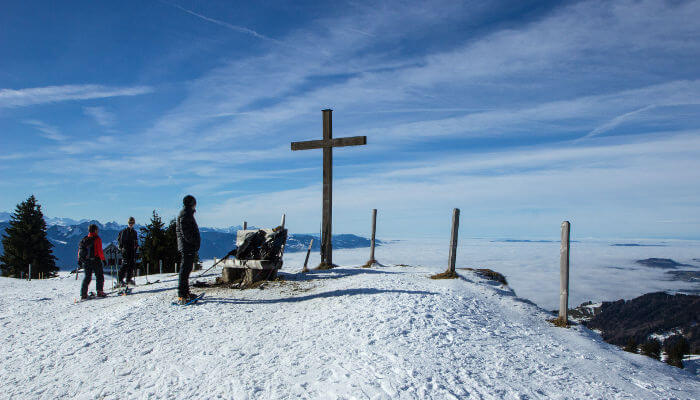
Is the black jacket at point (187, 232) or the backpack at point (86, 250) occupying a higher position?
the black jacket at point (187, 232)

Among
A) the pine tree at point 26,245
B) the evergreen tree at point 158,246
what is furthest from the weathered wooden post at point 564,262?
the pine tree at point 26,245

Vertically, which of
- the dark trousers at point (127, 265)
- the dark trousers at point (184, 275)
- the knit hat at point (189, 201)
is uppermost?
the knit hat at point (189, 201)

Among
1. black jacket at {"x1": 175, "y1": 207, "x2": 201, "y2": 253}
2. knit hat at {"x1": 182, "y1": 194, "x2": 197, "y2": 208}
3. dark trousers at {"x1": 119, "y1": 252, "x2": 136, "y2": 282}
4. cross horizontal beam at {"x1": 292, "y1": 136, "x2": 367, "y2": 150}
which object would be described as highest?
cross horizontal beam at {"x1": 292, "y1": 136, "x2": 367, "y2": 150}

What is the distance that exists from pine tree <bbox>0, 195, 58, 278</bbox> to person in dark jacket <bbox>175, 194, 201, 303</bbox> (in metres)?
38.3

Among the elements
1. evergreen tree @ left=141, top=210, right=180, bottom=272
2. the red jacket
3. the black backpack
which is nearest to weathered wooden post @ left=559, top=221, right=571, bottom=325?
the red jacket

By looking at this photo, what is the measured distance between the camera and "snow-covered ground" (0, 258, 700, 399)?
195 inches

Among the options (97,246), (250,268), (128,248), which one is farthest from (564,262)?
(128,248)

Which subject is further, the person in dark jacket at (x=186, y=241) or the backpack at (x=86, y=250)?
the backpack at (x=86, y=250)

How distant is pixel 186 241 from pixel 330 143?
770 cm

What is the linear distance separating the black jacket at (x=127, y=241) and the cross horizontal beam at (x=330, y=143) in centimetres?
719

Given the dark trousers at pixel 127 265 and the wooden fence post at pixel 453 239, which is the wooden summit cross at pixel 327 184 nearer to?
the wooden fence post at pixel 453 239

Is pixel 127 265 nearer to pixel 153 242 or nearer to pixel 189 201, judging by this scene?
pixel 189 201

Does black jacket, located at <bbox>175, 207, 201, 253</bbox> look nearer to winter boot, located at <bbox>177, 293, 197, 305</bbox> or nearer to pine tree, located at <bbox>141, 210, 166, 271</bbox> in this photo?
winter boot, located at <bbox>177, 293, 197, 305</bbox>

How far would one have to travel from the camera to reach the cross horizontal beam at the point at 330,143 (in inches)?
593
